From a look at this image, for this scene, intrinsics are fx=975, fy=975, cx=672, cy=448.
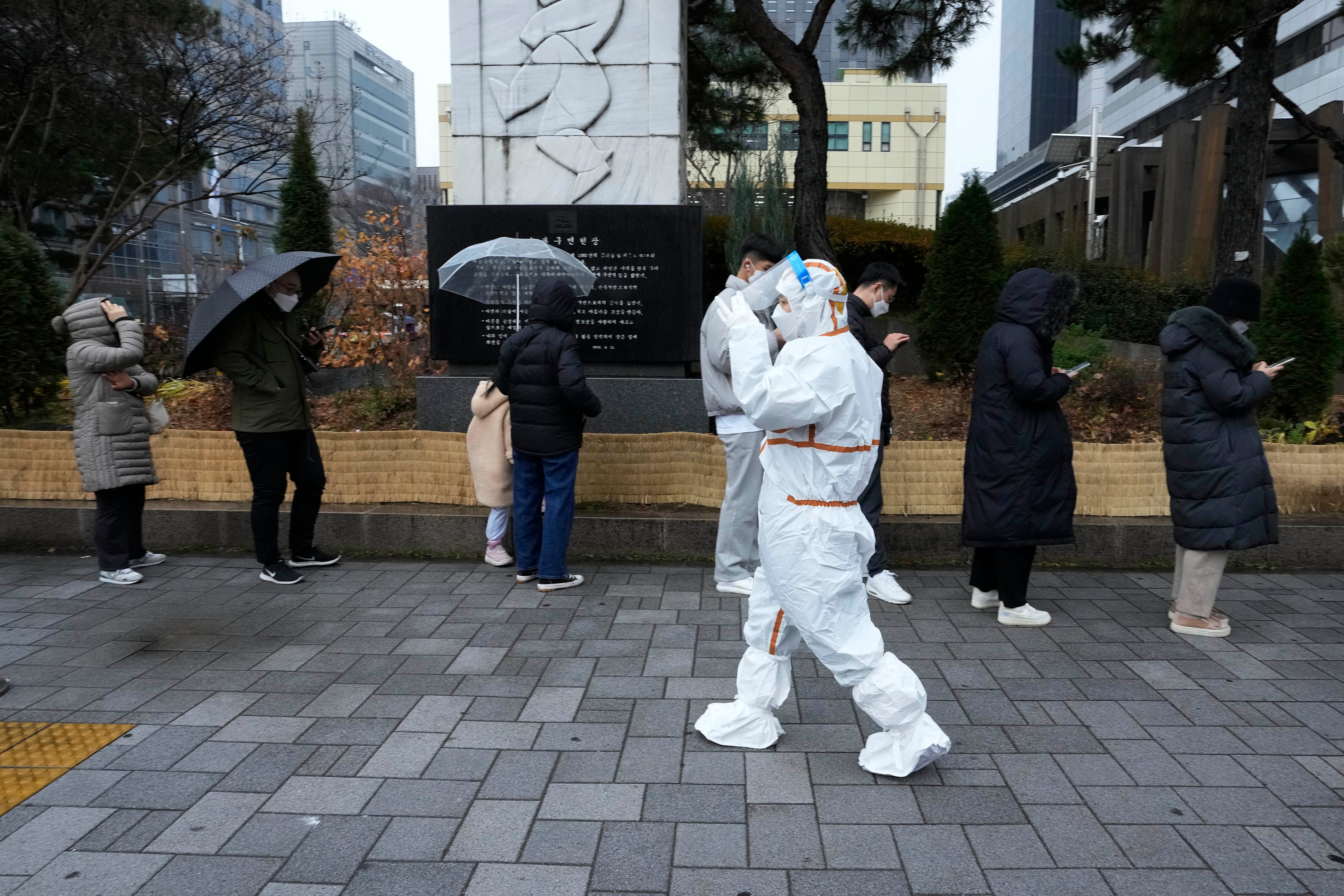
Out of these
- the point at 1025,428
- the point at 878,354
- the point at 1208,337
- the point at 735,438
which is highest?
the point at 1208,337

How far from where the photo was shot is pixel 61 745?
363 centimetres

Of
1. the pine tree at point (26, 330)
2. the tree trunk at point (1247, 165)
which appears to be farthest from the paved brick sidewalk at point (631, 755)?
the tree trunk at point (1247, 165)

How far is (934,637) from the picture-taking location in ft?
15.8

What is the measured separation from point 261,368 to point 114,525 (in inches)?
52.0

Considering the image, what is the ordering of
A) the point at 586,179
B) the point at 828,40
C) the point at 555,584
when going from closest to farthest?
1. the point at 555,584
2. the point at 586,179
3. the point at 828,40

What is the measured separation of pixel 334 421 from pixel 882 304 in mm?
5153

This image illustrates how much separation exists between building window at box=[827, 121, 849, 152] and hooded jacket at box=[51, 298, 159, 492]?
181 feet

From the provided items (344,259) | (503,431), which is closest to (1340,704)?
(503,431)

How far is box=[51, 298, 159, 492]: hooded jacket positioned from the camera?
553 cm

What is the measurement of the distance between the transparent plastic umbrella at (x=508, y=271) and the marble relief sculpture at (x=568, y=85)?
0.83m

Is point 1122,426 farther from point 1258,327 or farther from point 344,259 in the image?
point 344,259

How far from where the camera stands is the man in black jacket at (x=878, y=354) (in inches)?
201

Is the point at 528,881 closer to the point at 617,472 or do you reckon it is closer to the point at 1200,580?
the point at 1200,580

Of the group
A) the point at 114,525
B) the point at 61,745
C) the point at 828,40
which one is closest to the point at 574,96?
the point at 114,525
